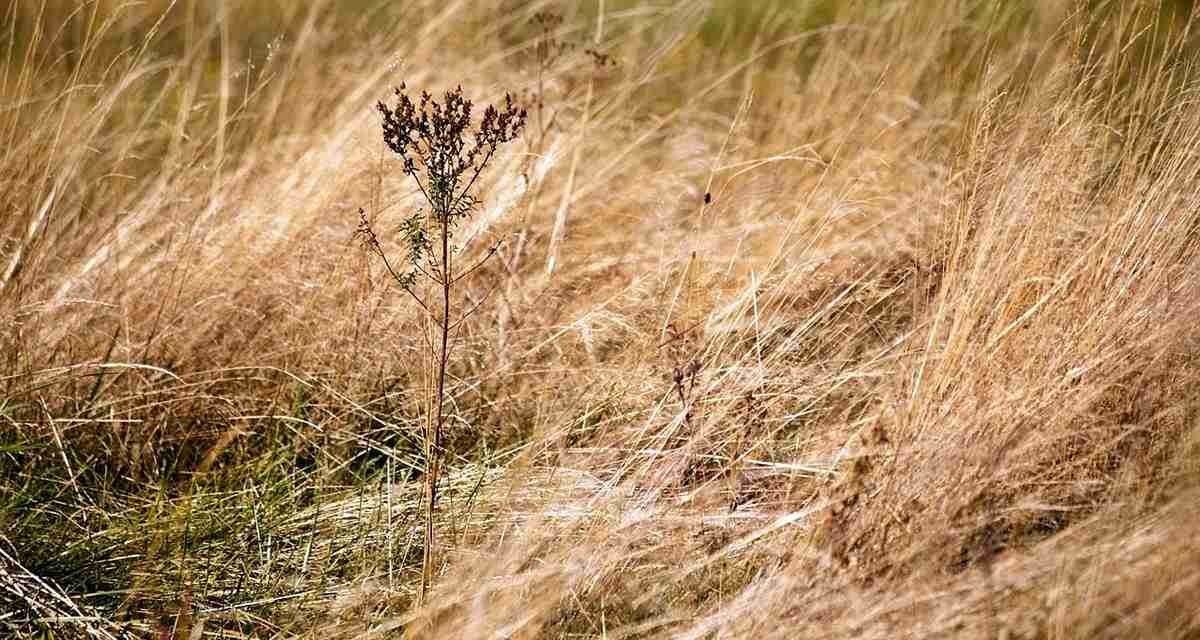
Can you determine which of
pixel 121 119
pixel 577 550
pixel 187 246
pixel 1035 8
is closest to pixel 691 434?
pixel 577 550

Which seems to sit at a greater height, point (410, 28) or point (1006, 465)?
point (410, 28)

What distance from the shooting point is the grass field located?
→ 1.56 m

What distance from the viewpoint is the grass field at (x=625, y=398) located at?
1557mm

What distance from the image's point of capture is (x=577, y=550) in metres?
1.65

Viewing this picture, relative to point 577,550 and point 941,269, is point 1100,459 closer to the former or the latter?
point 941,269

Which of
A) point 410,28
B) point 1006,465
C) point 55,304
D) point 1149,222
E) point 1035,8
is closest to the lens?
point 1006,465

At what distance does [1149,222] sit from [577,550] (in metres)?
1.21

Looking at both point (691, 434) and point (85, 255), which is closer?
point (691, 434)

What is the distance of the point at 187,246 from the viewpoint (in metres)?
2.33

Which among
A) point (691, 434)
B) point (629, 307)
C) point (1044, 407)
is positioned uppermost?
point (629, 307)

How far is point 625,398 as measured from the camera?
211 centimetres

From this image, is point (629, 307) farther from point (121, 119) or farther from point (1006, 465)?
point (121, 119)

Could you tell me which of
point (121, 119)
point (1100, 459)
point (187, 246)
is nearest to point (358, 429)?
point (187, 246)

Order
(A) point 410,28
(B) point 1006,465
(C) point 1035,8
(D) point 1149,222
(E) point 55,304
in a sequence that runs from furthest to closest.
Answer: (A) point 410,28
(C) point 1035,8
(E) point 55,304
(D) point 1149,222
(B) point 1006,465
